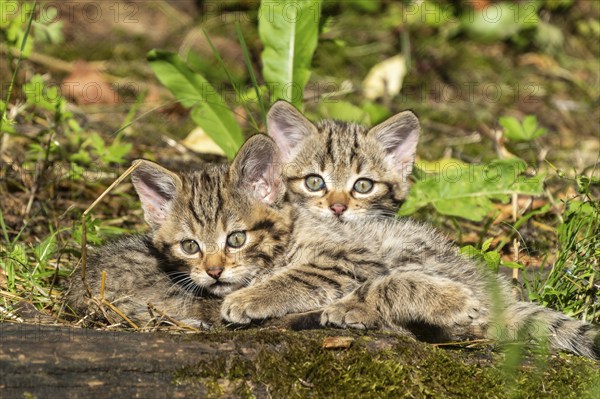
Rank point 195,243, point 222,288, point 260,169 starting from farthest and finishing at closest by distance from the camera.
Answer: point 260,169, point 195,243, point 222,288

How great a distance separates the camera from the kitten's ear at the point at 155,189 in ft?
13.4

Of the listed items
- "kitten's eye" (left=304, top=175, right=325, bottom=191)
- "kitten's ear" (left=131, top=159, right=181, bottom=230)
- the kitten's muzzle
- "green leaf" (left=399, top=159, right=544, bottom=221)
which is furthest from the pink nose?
"kitten's ear" (left=131, top=159, right=181, bottom=230)

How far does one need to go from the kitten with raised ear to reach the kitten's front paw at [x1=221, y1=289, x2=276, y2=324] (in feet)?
4.31

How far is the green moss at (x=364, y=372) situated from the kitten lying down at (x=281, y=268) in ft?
1.03

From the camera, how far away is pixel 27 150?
5871mm

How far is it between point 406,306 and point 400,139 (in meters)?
2.03

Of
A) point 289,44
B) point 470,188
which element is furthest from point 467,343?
point 289,44

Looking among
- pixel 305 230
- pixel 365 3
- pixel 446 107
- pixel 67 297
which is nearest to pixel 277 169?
pixel 305 230

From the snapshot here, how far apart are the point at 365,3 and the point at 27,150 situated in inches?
188

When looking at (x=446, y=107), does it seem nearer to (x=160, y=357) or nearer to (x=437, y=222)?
(x=437, y=222)

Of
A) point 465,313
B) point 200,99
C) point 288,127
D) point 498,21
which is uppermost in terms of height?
point 498,21

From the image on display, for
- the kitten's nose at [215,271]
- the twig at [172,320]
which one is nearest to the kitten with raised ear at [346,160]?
the kitten's nose at [215,271]

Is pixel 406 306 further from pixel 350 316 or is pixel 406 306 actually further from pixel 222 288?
pixel 222 288

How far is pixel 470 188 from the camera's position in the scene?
5020 millimetres
